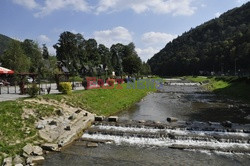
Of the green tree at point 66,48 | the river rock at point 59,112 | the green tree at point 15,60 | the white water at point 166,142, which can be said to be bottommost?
the white water at point 166,142

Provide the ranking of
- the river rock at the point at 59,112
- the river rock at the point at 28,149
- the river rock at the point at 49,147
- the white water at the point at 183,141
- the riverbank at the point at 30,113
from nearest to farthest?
1. the river rock at the point at 28,149
2. the riverbank at the point at 30,113
3. the river rock at the point at 49,147
4. the white water at the point at 183,141
5. the river rock at the point at 59,112

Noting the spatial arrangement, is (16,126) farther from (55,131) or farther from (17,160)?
(17,160)

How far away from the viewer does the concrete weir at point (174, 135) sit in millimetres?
20188

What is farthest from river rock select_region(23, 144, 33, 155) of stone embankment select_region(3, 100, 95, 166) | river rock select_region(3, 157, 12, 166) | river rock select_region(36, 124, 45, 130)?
river rock select_region(36, 124, 45, 130)

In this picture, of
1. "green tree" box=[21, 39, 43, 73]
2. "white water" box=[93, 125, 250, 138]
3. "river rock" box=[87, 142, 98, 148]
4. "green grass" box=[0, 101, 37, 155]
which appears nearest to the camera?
"green grass" box=[0, 101, 37, 155]

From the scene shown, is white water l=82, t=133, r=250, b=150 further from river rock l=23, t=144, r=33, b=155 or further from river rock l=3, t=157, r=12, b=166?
river rock l=3, t=157, r=12, b=166

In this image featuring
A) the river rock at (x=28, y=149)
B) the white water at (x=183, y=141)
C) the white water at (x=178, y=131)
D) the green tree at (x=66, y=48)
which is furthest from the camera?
the green tree at (x=66, y=48)

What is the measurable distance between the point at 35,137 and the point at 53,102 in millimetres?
9196

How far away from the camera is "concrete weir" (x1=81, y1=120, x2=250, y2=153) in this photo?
2019 centimetres

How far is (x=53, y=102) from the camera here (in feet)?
95.8

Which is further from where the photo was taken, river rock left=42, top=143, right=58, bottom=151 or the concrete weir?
the concrete weir

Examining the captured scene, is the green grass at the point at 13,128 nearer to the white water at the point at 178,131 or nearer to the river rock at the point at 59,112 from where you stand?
the river rock at the point at 59,112

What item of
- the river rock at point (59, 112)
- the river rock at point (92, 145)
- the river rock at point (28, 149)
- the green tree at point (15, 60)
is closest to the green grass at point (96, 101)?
the river rock at point (59, 112)

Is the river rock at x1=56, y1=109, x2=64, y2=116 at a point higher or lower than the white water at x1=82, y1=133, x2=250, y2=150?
higher
